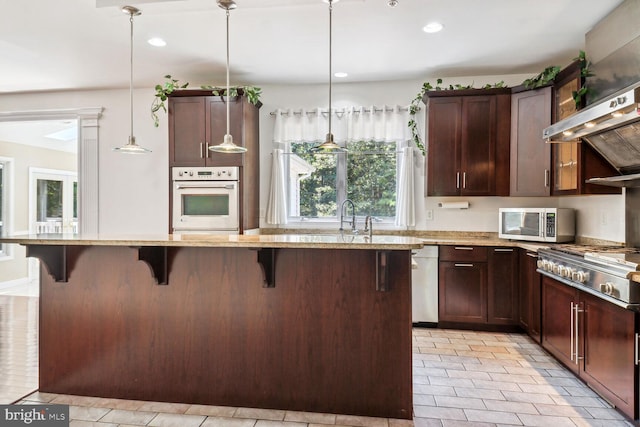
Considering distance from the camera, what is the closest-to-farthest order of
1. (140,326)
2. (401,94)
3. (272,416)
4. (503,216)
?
(272,416) < (140,326) < (503,216) < (401,94)

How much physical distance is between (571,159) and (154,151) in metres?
4.51

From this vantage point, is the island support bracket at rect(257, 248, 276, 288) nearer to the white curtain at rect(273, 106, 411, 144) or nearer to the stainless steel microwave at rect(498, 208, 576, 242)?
the white curtain at rect(273, 106, 411, 144)

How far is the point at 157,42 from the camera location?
140 inches

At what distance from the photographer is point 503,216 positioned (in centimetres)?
409

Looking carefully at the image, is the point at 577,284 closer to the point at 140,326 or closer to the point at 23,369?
the point at 140,326

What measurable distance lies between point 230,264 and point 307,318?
22.9 inches

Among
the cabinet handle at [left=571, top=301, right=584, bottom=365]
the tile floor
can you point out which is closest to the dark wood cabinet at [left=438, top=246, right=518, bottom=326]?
the tile floor

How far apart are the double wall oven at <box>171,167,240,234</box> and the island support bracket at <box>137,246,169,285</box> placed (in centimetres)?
173

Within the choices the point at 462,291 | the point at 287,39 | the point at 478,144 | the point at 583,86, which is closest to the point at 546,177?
the point at 478,144

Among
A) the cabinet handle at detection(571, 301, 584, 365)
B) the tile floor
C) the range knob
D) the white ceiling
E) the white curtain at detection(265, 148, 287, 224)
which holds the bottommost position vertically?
the tile floor

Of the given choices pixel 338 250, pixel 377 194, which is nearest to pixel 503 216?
pixel 377 194

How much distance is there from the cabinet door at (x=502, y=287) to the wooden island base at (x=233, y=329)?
80.8 inches

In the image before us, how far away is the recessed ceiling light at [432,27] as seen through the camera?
10.4 ft

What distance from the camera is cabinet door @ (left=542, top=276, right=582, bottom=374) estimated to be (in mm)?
2836
